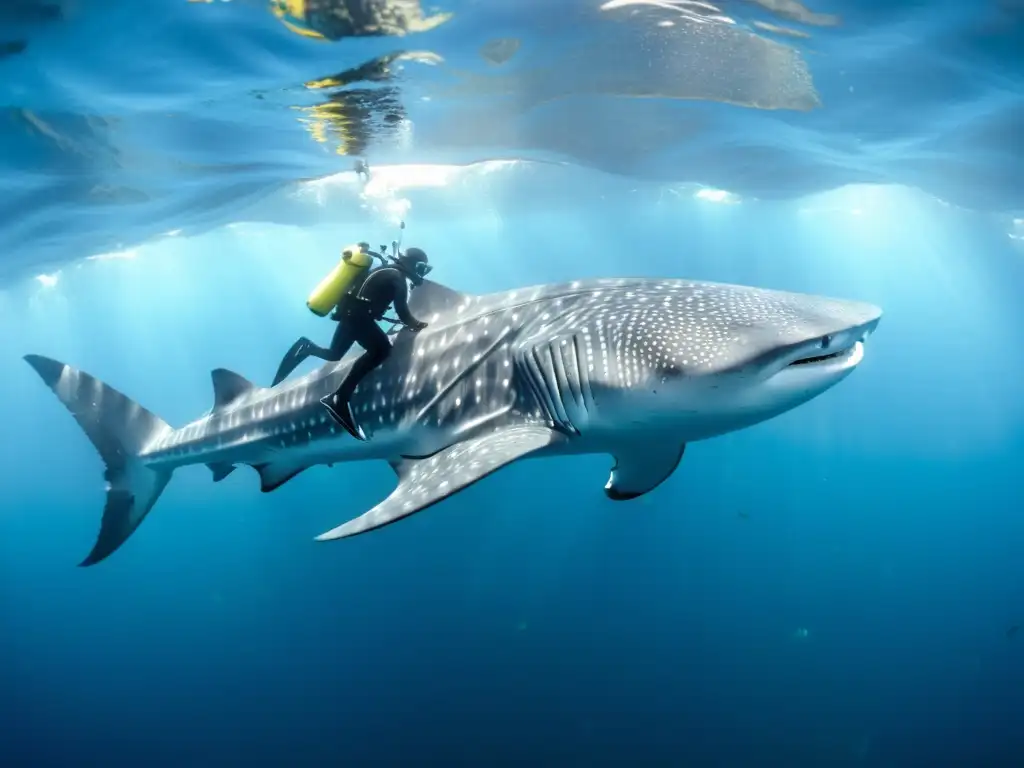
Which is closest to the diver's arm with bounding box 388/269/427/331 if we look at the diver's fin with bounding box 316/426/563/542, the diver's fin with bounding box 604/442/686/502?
the diver's fin with bounding box 316/426/563/542

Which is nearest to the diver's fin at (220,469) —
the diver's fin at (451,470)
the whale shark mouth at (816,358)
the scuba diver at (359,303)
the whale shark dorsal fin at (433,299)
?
the scuba diver at (359,303)

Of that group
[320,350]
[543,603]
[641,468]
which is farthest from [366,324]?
[543,603]

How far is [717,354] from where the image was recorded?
312 centimetres

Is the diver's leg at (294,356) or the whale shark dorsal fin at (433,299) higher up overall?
the whale shark dorsal fin at (433,299)

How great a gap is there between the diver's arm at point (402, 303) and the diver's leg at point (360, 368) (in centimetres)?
26

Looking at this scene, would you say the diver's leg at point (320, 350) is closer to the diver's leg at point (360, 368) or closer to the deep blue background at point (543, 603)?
the diver's leg at point (360, 368)

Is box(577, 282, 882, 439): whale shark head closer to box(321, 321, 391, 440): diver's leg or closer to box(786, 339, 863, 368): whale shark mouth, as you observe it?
box(786, 339, 863, 368): whale shark mouth

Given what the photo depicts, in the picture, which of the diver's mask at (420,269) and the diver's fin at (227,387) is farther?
the diver's fin at (227,387)

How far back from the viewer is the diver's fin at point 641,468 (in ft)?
15.5

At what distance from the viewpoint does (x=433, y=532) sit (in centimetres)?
2544

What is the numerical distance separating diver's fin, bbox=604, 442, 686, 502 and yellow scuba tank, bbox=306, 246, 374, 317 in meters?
2.43

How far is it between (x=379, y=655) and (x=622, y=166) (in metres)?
15.8

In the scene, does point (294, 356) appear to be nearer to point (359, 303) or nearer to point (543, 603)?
point (359, 303)

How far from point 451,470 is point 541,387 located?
2.79 feet
